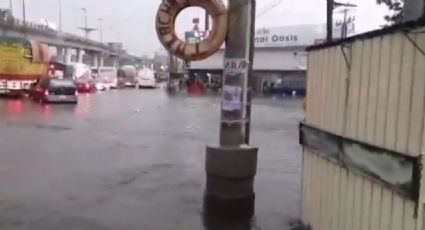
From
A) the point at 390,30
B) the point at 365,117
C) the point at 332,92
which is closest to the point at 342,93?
the point at 332,92

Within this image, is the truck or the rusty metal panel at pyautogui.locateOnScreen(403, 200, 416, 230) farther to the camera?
the truck

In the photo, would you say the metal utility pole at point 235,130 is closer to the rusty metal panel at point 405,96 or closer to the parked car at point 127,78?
the rusty metal panel at point 405,96

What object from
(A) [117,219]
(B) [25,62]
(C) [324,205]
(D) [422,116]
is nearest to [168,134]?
(A) [117,219]

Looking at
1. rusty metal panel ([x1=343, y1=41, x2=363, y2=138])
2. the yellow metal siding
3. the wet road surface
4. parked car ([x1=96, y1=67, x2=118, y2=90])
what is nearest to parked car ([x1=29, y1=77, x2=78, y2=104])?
the wet road surface

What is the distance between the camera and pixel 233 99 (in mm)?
10070

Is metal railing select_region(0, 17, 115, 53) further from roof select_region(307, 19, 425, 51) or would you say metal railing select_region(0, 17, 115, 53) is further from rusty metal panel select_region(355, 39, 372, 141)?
rusty metal panel select_region(355, 39, 372, 141)

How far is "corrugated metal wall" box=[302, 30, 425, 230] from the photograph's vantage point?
5039 millimetres

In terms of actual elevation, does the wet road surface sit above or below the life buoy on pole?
below

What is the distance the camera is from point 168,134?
21.1 metres

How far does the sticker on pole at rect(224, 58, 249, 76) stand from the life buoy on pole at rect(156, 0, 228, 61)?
1.11 ft

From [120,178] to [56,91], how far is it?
86.9 ft

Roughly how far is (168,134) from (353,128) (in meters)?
15.1

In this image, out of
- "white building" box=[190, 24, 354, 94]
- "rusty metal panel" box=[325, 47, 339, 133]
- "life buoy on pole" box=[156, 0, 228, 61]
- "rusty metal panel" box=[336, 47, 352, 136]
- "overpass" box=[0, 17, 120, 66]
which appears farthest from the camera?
"white building" box=[190, 24, 354, 94]

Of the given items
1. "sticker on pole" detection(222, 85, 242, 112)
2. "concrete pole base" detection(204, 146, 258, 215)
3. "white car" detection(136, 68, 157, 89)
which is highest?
"sticker on pole" detection(222, 85, 242, 112)
